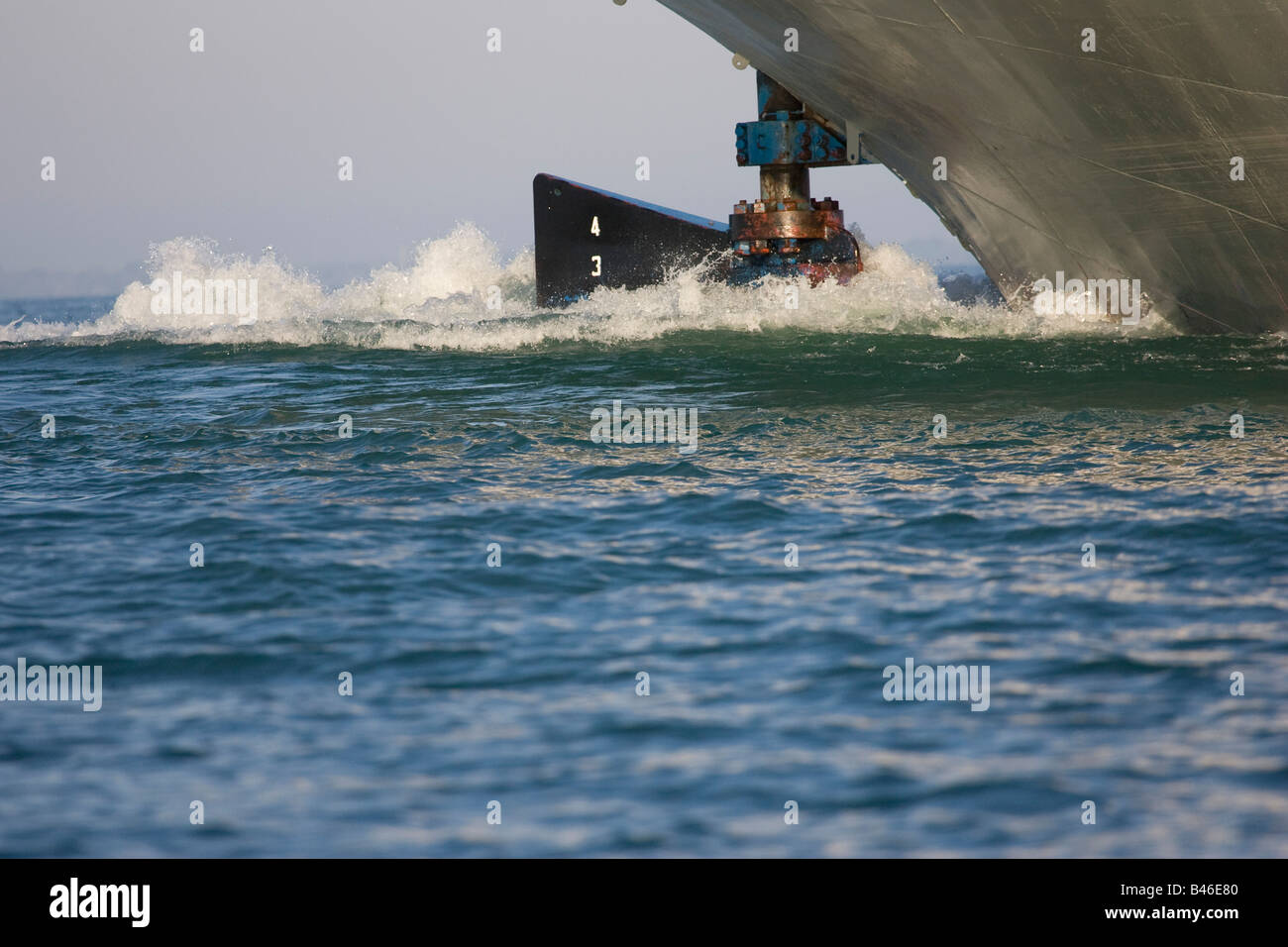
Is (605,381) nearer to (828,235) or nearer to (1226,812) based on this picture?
(828,235)

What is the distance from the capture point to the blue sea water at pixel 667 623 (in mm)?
3422

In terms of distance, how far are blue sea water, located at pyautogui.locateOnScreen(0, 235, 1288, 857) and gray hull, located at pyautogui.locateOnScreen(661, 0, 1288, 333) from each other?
44.5 inches

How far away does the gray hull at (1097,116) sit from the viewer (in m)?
8.49

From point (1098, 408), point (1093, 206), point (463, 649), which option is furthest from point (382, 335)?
point (463, 649)

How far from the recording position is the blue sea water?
3.42 m

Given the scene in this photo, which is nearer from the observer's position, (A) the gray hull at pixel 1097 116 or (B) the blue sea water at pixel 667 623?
(B) the blue sea water at pixel 667 623

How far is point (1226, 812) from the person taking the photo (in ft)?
10.9

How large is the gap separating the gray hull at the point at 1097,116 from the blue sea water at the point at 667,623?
1130 millimetres

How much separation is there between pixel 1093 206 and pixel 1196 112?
7.25 ft

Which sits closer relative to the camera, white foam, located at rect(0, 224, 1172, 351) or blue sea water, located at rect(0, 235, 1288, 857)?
blue sea water, located at rect(0, 235, 1288, 857)

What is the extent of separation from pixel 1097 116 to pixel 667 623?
653 centimetres

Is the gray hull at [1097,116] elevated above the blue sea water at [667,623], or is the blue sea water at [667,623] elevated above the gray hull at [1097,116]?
the gray hull at [1097,116]

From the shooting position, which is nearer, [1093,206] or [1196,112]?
[1196,112]
